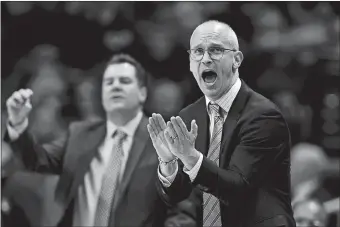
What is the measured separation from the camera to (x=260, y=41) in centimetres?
206

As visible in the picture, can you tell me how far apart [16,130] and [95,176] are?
347 millimetres

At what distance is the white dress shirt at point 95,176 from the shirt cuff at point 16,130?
0.31 m

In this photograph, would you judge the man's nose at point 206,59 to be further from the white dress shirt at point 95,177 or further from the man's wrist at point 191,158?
the white dress shirt at point 95,177

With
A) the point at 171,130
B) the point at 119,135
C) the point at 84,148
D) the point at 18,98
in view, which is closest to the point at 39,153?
the point at 84,148

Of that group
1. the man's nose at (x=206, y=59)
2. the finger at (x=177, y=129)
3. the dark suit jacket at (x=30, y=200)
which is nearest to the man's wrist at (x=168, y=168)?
the finger at (x=177, y=129)

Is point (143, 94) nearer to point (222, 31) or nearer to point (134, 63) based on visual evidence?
point (134, 63)

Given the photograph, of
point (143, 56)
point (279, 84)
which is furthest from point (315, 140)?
point (143, 56)

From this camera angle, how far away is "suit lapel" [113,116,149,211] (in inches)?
76.4

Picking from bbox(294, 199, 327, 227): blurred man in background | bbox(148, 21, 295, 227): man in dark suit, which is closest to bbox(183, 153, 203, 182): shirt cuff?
bbox(148, 21, 295, 227): man in dark suit

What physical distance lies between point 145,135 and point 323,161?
63 cm

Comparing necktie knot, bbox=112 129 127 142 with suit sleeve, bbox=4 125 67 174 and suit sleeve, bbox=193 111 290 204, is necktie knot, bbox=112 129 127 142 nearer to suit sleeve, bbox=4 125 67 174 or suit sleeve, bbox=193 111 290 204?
suit sleeve, bbox=4 125 67 174

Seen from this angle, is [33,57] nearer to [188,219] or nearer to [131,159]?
[131,159]

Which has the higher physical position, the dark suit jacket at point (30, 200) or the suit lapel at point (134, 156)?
the suit lapel at point (134, 156)

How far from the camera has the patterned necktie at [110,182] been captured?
6.38ft
